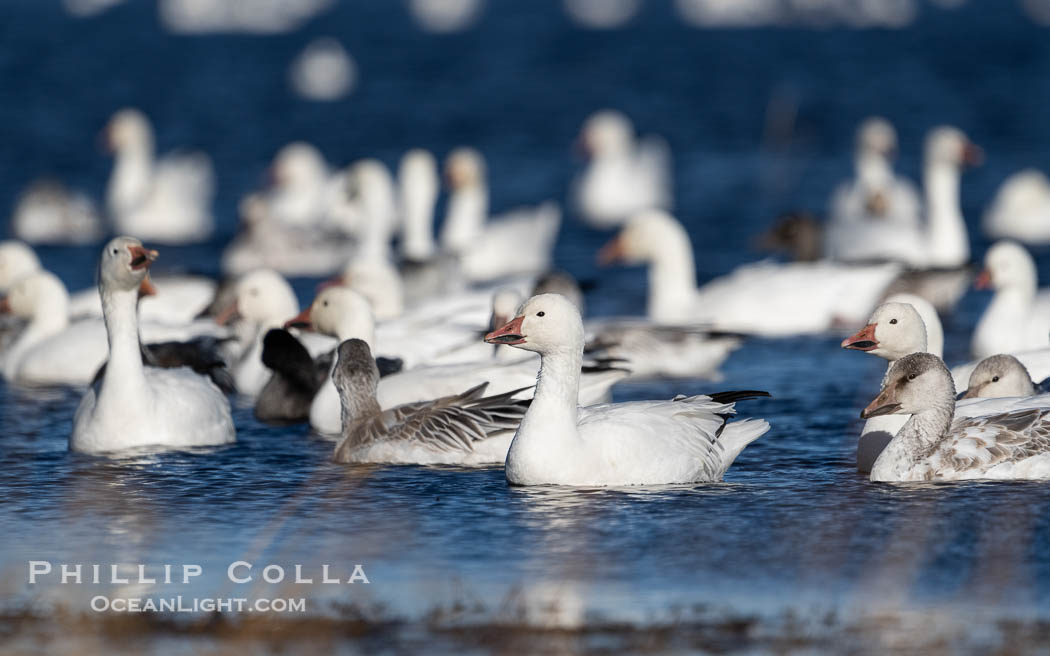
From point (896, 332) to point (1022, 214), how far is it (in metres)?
13.4

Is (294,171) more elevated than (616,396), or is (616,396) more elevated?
(294,171)

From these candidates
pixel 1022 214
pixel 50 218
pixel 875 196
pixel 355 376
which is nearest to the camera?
pixel 355 376

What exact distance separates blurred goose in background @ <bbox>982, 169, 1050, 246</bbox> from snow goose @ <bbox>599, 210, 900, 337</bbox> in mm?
6765

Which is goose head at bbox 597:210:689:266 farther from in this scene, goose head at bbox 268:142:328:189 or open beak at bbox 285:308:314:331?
goose head at bbox 268:142:328:189

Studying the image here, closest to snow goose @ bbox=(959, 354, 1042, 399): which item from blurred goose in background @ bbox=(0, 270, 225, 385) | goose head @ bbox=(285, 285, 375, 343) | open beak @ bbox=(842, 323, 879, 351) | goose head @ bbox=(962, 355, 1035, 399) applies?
goose head @ bbox=(962, 355, 1035, 399)

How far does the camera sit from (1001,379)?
9859 millimetres

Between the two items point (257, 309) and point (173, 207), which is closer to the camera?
point (257, 309)

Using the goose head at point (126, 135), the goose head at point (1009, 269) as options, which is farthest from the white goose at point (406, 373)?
the goose head at point (126, 135)

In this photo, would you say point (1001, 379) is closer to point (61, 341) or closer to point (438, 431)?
point (438, 431)

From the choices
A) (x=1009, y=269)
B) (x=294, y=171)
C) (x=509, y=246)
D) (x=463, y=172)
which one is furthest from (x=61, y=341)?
(x=294, y=171)

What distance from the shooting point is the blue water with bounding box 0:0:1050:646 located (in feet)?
24.0

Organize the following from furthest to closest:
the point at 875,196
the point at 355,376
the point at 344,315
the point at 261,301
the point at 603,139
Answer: the point at 603,139, the point at 875,196, the point at 261,301, the point at 344,315, the point at 355,376

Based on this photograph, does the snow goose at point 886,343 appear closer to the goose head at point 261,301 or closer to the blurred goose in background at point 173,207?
the goose head at point 261,301

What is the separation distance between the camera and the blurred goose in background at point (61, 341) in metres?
12.3
